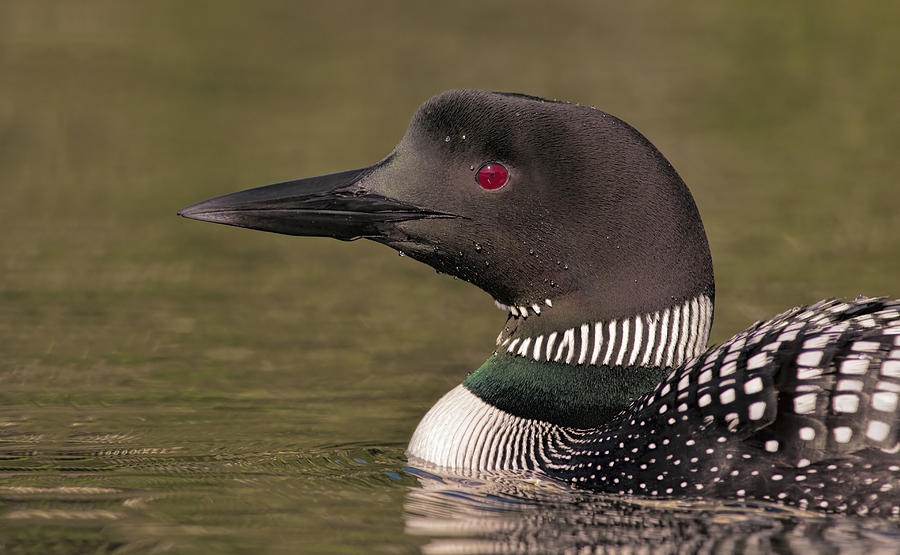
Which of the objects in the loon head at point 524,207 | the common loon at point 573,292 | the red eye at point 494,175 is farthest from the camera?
the red eye at point 494,175

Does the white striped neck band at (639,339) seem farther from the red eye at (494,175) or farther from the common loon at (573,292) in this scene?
the red eye at (494,175)

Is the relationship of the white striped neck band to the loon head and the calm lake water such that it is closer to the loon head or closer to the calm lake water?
the loon head

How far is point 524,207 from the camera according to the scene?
4.34 metres

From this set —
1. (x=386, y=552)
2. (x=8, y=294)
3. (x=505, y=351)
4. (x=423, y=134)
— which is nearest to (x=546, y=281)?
(x=505, y=351)

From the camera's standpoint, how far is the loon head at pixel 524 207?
424cm

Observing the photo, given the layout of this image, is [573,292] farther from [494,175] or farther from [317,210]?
[317,210]

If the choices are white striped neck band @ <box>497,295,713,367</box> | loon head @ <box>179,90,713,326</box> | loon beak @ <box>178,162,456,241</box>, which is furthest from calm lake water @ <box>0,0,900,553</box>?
loon beak @ <box>178,162,456,241</box>

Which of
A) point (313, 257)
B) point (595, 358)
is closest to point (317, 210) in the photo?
point (595, 358)

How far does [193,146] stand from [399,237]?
20.6 feet

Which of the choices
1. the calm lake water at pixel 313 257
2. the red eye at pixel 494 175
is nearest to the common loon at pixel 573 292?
the red eye at pixel 494 175

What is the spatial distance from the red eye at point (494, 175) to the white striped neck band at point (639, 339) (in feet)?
1.54

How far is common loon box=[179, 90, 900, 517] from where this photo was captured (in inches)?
156

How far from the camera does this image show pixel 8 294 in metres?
6.87

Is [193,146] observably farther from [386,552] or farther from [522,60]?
[386,552]
